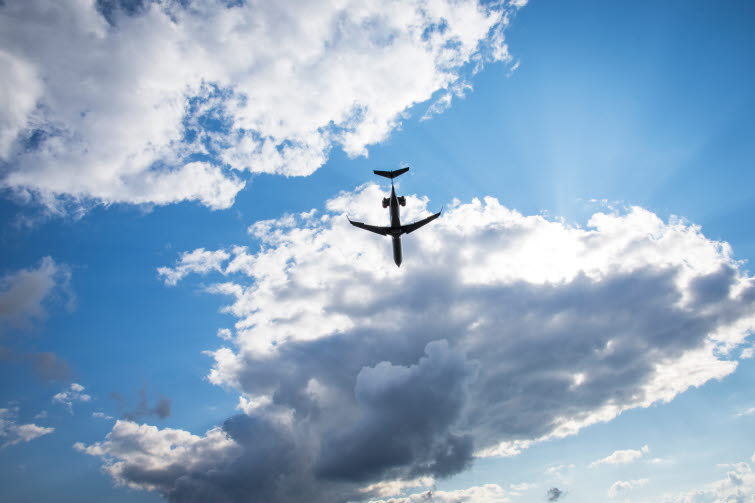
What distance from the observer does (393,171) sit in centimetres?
6284

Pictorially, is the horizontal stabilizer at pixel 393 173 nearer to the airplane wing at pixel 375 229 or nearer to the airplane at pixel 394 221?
the airplane at pixel 394 221

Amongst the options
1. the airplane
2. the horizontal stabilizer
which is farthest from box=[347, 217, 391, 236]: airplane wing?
the horizontal stabilizer

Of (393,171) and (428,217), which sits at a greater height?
(393,171)

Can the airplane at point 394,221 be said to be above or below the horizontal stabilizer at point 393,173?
below

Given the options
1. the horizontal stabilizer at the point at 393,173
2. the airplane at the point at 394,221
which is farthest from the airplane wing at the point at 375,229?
the horizontal stabilizer at the point at 393,173

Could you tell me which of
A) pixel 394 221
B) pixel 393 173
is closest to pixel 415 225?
pixel 394 221

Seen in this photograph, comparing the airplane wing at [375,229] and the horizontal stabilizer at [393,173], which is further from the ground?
the horizontal stabilizer at [393,173]

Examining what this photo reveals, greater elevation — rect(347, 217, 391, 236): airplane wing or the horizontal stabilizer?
the horizontal stabilizer

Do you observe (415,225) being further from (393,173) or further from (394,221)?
(393,173)

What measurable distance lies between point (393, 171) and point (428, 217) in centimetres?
915

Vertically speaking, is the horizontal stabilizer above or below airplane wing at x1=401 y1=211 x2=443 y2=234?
above

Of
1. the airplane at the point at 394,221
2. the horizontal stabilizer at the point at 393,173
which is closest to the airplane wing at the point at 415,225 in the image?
the airplane at the point at 394,221

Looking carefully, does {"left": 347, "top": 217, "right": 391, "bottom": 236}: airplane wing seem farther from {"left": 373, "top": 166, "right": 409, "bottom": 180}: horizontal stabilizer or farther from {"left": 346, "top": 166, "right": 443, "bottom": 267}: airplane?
{"left": 373, "top": 166, "right": 409, "bottom": 180}: horizontal stabilizer

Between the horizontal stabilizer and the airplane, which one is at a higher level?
the horizontal stabilizer
